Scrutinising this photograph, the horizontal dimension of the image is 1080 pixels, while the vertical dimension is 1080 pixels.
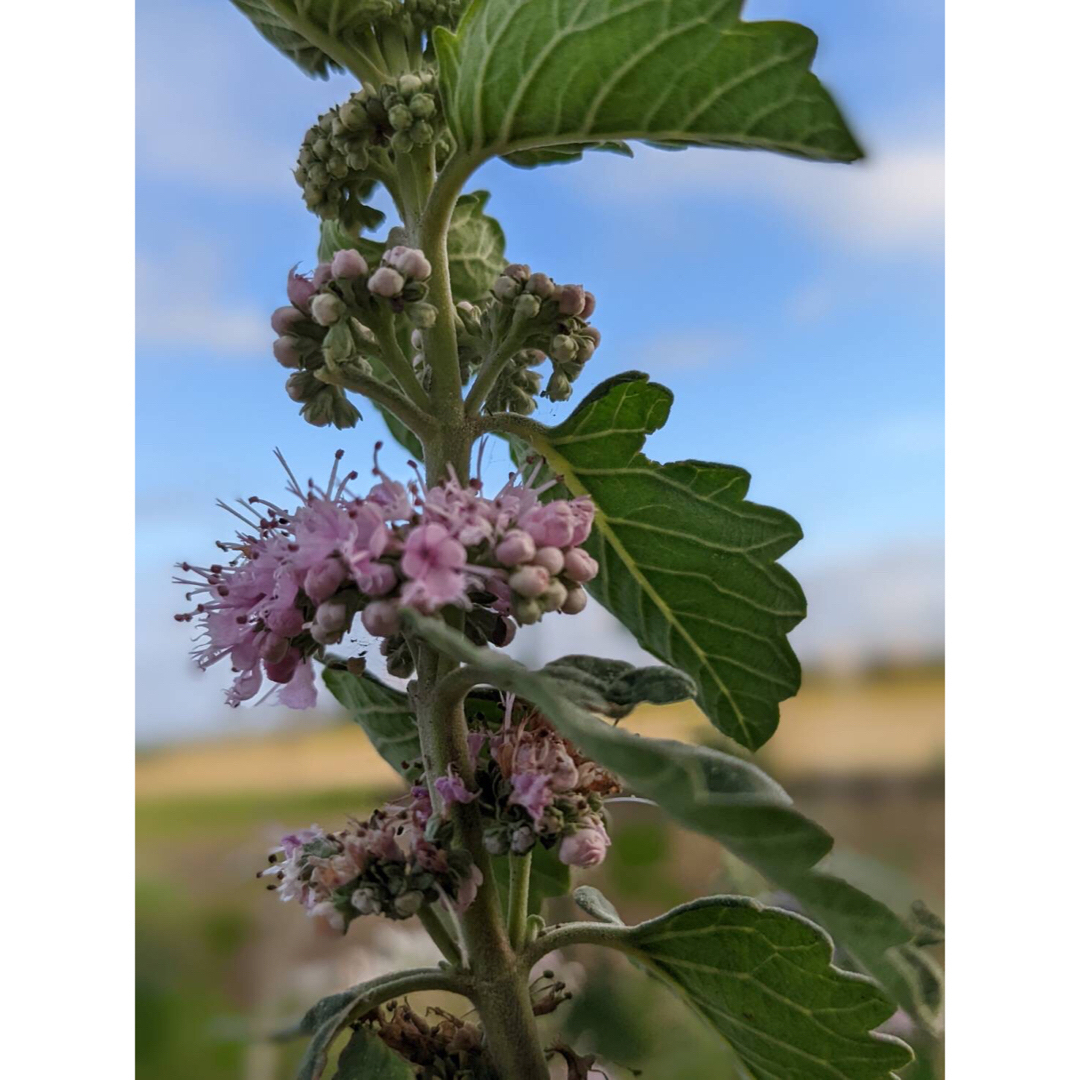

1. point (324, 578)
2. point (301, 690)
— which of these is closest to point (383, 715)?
point (301, 690)

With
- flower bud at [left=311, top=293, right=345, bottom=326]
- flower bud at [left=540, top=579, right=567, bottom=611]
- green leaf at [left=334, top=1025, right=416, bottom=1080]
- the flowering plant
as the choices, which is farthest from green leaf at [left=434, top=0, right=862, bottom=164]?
green leaf at [left=334, top=1025, right=416, bottom=1080]

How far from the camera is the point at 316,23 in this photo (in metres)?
0.65

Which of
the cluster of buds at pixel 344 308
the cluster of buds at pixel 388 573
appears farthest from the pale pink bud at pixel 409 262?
the cluster of buds at pixel 388 573

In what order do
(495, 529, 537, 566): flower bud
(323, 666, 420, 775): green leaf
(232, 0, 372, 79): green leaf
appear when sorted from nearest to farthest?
1. (495, 529, 537, 566): flower bud
2. (232, 0, 372, 79): green leaf
3. (323, 666, 420, 775): green leaf

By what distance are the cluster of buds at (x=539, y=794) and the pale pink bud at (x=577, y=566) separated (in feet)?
0.31

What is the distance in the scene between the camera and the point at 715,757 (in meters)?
0.50

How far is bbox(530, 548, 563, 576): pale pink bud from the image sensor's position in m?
0.54

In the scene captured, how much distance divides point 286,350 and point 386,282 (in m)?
0.08

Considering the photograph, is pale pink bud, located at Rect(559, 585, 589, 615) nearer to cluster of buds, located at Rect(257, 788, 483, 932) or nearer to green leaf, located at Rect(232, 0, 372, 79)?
cluster of buds, located at Rect(257, 788, 483, 932)

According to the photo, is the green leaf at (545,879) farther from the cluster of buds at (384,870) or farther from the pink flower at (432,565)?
the pink flower at (432,565)

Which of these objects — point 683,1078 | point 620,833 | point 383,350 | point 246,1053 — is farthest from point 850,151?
point 246,1053

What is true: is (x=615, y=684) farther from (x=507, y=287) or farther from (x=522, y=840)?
(x=507, y=287)

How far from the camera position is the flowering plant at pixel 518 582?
0.49m

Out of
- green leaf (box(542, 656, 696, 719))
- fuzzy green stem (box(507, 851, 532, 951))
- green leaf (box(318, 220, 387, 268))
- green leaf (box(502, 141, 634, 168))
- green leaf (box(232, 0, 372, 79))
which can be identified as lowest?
fuzzy green stem (box(507, 851, 532, 951))
